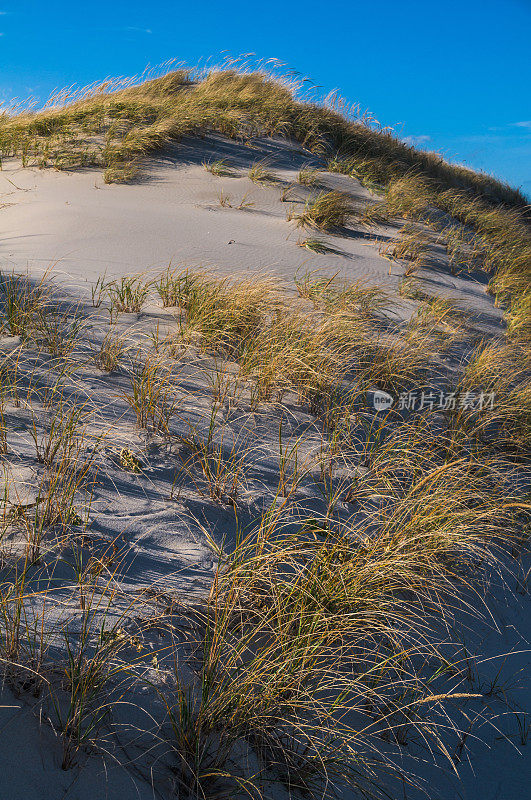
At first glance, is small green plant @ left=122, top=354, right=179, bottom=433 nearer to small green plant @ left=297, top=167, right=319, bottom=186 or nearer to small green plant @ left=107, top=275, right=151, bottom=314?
small green plant @ left=107, top=275, right=151, bottom=314

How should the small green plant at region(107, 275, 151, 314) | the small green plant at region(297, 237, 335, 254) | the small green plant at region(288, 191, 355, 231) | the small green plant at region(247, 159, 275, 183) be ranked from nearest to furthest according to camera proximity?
A: the small green plant at region(107, 275, 151, 314) < the small green plant at region(297, 237, 335, 254) < the small green plant at region(288, 191, 355, 231) < the small green plant at region(247, 159, 275, 183)

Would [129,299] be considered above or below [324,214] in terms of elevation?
below

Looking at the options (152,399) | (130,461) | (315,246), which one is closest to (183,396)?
(152,399)

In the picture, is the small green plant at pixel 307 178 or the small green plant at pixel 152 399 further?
the small green plant at pixel 307 178

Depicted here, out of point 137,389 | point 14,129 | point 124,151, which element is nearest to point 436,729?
point 137,389

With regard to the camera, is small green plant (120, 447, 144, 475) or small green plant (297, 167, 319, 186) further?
small green plant (297, 167, 319, 186)

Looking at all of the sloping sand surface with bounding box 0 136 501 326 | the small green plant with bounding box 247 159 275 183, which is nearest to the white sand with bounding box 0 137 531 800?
the sloping sand surface with bounding box 0 136 501 326

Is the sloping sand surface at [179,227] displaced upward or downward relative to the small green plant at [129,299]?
upward

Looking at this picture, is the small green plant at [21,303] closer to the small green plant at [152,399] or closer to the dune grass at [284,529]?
the dune grass at [284,529]

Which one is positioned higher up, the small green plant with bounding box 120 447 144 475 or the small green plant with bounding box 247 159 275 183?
the small green plant with bounding box 247 159 275 183

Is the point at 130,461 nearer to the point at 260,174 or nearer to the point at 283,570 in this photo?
the point at 283,570

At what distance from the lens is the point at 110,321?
3.30 metres

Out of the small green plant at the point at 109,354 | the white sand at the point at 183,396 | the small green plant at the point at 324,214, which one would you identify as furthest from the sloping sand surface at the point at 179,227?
the small green plant at the point at 109,354

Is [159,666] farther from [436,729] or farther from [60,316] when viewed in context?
[60,316]
